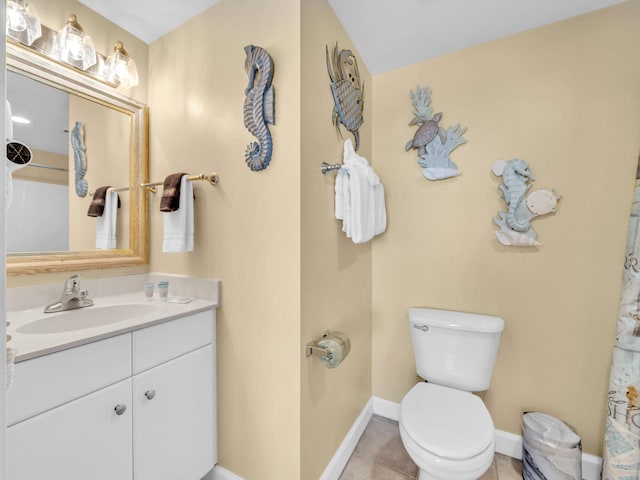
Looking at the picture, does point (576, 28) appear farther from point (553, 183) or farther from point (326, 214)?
point (326, 214)

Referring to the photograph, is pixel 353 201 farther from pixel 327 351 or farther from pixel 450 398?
pixel 450 398

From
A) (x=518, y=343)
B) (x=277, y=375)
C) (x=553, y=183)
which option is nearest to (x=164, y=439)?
(x=277, y=375)

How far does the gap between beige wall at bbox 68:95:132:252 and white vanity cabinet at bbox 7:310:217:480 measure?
72 cm

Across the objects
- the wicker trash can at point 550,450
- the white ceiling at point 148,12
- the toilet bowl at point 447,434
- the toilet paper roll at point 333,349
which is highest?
the white ceiling at point 148,12

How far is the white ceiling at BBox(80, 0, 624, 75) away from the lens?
1.32 metres

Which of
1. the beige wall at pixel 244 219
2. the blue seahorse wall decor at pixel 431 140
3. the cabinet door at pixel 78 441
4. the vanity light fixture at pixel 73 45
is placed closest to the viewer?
the cabinet door at pixel 78 441

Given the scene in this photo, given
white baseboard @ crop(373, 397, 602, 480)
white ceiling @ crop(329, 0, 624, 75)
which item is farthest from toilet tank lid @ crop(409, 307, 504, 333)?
white ceiling @ crop(329, 0, 624, 75)

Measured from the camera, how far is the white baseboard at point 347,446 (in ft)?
4.37

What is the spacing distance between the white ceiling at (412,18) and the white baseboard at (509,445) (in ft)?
7.33

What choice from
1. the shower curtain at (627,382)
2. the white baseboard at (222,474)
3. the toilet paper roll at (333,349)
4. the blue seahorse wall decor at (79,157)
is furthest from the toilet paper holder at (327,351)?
the blue seahorse wall decor at (79,157)

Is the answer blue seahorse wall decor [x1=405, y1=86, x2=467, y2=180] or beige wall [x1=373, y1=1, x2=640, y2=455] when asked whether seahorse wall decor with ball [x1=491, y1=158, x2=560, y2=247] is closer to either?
beige wall [x1=373, y1=1, x2=640, y2=455]

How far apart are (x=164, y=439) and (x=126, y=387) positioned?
312 mm

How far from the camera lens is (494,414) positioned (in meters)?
1.57

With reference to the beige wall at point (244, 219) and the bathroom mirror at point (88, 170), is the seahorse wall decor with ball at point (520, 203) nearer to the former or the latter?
the beige wall at point (244, 219)
